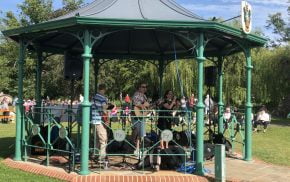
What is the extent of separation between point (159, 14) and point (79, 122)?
9.69ft

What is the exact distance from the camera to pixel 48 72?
44.7 metres

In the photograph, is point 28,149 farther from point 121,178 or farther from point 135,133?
point 121,178

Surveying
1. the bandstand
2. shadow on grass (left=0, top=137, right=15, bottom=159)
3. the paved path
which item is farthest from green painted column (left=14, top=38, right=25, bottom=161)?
shadow on grass (left=0, top=137, right=15, bottom=159)

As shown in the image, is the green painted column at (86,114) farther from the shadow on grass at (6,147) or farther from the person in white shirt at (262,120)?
the person in white shirt at (262,120)

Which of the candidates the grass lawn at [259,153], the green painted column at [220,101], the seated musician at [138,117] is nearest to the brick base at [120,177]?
the grass lawn at [259,153]

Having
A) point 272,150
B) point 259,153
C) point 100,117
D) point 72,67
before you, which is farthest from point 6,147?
point 272,150

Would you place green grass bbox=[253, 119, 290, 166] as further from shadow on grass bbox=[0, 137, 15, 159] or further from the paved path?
shadow on grass bbox=[0, 137, 15, 159]

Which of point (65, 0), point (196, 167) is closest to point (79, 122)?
point (196, 167)

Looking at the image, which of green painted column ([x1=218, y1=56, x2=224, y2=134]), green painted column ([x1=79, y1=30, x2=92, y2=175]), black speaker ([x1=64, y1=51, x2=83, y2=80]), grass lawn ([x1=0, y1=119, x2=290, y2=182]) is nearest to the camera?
grass lawn ([x1=0, y1=119, x2=290, y2=182])

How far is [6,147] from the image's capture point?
1302 cm

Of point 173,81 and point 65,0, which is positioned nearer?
point 173,81

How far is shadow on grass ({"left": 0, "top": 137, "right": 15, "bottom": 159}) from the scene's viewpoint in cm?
1149

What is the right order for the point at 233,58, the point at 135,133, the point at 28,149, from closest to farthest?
the point at 135,133, the point at 28,149, the point at 233,58

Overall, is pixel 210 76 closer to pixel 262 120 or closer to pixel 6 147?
pixel 6 147
